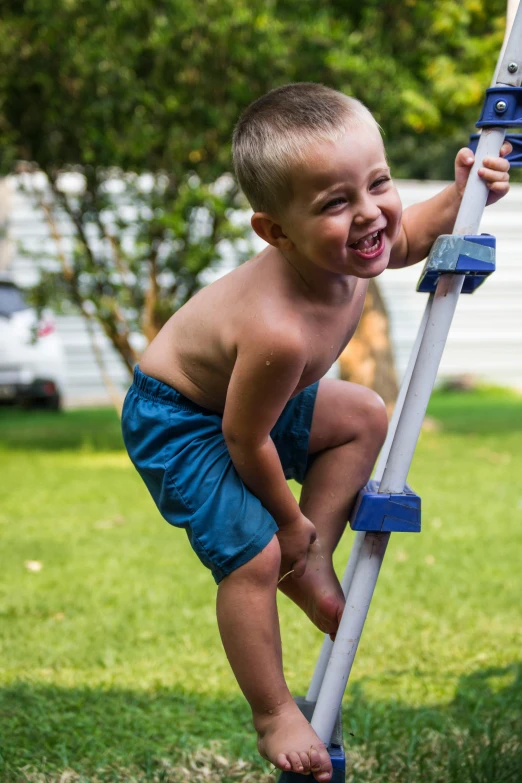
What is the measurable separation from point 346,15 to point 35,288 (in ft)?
11.1

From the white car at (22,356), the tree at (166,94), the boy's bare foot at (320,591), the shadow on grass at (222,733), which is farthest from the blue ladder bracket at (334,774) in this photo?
the white car at (22,356)

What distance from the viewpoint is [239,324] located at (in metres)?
2.05

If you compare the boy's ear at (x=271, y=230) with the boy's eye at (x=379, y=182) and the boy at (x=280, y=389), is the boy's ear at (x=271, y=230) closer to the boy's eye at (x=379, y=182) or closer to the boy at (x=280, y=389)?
the boy at (x=280, y=389)

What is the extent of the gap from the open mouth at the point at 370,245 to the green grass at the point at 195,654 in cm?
135

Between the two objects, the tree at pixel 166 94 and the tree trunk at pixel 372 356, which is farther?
the tree trunk at pixel 372 356

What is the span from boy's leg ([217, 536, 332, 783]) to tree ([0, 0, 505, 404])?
570cm

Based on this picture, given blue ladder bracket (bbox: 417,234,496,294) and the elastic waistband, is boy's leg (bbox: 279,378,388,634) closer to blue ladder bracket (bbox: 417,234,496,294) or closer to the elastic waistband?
the elastic waistband

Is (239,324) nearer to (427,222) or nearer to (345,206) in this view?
(345,206)

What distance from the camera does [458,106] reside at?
8.85 m

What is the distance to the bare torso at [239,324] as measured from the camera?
81.0 inches

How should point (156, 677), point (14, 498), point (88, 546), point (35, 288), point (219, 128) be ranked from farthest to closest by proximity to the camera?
point (35, 288) → point (219, 128) → point (14, 498) → point (88, 546) → point (156, 677)

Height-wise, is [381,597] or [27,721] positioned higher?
[27,721]

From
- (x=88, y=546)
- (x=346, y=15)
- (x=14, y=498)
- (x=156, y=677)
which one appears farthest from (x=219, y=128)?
(x=156, y=677)

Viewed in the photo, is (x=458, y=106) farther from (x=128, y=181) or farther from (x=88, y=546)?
(x=88, y=546)
